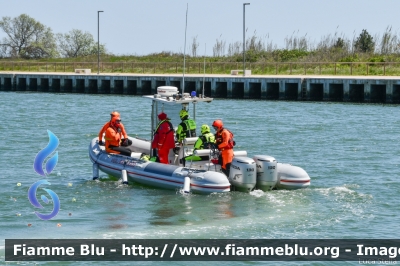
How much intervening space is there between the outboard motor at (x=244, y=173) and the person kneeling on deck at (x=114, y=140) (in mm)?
3512

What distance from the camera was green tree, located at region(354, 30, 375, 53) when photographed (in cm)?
6769

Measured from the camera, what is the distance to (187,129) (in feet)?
62.8

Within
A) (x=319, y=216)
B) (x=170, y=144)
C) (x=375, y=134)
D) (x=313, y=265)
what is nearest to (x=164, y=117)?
(x=170, y=144)

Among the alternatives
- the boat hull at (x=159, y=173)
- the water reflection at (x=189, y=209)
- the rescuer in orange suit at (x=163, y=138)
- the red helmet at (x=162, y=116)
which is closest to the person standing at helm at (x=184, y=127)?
the rescuer in orange suit at (x=163, y=138)

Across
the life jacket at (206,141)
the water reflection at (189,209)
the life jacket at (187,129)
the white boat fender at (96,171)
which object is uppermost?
the life jacket at (187,129)

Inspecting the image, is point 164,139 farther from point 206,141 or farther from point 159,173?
point 206,141

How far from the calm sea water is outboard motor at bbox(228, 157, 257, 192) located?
0.78 ft

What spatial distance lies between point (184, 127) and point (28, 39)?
90121 millimetres

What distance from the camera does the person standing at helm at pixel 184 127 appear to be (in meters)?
19.0

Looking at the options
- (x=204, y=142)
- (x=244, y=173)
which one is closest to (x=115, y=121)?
(x=204, y=142)

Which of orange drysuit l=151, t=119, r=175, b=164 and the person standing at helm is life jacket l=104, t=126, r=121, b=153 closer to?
orange drysuit l=151, t=119, r=175, b=164

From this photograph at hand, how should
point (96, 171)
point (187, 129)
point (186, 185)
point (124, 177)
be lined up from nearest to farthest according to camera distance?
1. point (186, 185)
2. point (187, 129)
3. point (124, 177)
4. point (96, 171)

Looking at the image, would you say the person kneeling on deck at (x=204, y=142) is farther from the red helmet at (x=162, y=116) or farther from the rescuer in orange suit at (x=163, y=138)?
the red helmet at (x=162, y=116)

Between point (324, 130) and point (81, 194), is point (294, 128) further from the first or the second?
point (81, 194)
